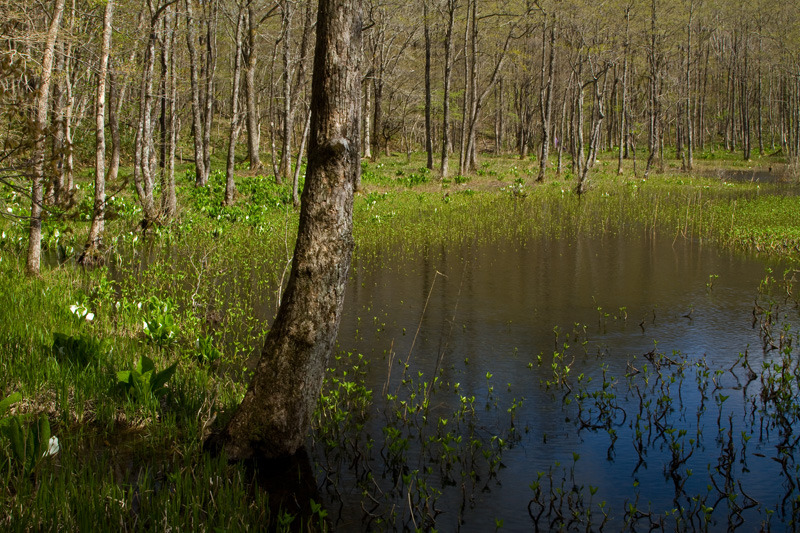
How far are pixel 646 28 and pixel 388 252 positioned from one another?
25457 mm

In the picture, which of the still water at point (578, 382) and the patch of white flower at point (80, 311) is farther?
the patch of white flower at point (80, 311)

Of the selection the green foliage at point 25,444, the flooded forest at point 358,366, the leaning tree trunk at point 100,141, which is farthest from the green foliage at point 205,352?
the leaning tree trunk at point 100,141

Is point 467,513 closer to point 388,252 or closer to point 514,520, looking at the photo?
point 514,520

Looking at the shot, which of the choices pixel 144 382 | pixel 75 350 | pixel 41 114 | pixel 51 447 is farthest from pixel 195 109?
pixel 51 447

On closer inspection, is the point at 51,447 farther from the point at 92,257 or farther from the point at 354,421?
the point at 92,257

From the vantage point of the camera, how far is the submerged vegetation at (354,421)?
4188 mm

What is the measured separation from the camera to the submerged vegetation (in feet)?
13.7

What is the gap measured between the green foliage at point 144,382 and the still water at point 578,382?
1.54 meters

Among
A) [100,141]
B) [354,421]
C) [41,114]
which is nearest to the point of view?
[354,421]

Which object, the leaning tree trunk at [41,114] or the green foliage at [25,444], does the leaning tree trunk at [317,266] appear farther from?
the leaning tree trunk at [41,114]

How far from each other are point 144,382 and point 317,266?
1847 mm

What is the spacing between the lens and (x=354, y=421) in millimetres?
6000

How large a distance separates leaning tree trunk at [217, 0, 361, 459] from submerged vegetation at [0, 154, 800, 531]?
346 mm

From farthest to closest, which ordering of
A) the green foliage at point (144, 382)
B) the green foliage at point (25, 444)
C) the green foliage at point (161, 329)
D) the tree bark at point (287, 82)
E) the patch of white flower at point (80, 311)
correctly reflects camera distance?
1. the tree bark at point (287, 82)
2. the green foliage at point (161, 329)
3. the patch of white flower at point (80, 311)
4. the green foliage at point (144, 382)
5. the green foliage at point (25, 444)
